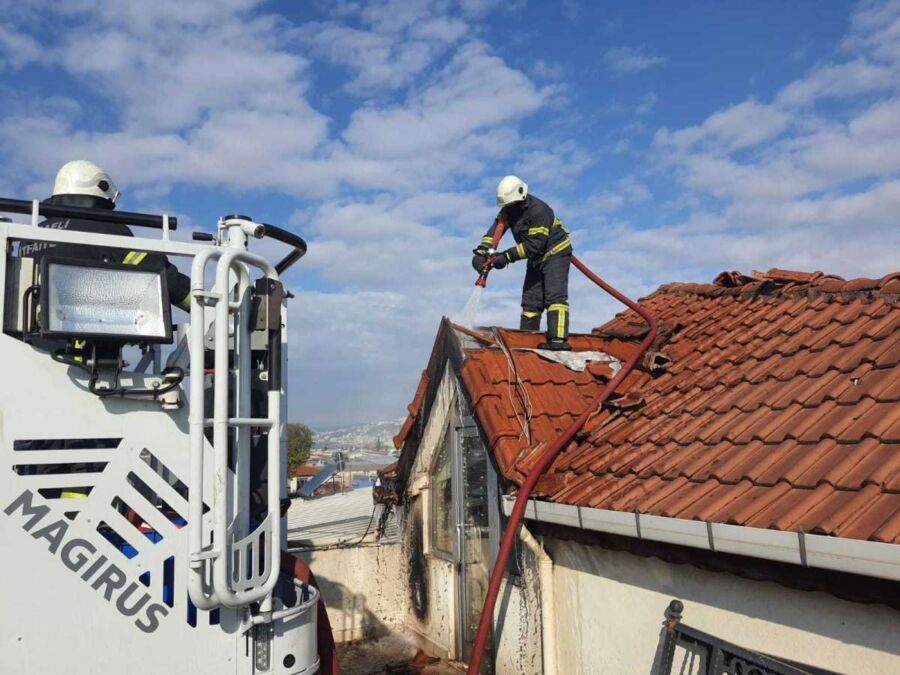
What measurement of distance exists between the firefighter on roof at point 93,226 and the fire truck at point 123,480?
56 mm

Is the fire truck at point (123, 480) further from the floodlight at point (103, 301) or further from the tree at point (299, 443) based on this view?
the tree at point (299, 443)

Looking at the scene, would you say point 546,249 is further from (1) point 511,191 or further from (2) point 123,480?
(2) point 123,480

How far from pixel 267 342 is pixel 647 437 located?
331cm

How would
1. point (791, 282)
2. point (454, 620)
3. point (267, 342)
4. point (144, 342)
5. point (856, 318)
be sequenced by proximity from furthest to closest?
point (454, 620) < point (791, 282) < point (856, 318) < point (267, 342) < point (144, 342)

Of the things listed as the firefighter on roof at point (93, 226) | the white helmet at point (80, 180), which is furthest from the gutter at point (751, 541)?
the white helmet at point (80, 180)

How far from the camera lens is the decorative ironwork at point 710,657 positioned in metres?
3.59

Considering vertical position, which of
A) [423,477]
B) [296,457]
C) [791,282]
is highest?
[791,282]

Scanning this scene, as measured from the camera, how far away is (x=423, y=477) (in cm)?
804

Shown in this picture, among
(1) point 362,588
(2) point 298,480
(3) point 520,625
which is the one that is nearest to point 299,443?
(2) point 298,480

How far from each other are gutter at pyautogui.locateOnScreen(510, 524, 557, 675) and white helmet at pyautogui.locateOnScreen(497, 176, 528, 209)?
10.9ft

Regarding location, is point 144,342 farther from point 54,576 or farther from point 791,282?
point 791,282

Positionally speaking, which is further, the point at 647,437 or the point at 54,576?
the point at 647,437

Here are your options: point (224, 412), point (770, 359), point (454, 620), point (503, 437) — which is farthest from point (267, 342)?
point (454, 620)

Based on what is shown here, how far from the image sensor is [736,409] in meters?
5.01
